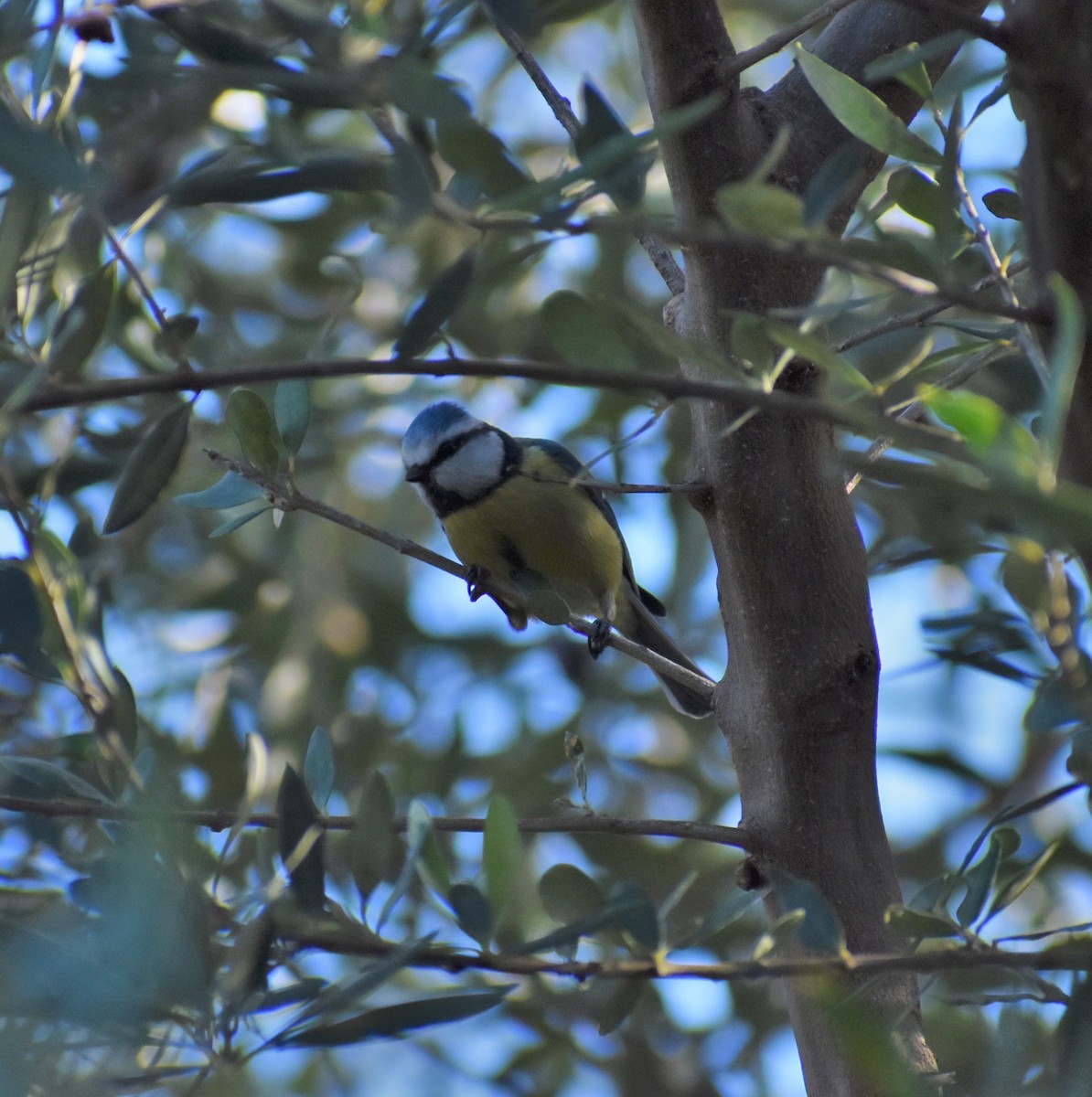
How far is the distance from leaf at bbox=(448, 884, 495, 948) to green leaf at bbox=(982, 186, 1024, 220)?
0.74 meters

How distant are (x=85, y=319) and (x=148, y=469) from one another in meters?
0.16

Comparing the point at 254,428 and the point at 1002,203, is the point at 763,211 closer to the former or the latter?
the point at 1002,203

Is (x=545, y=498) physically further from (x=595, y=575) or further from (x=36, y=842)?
(x=36, y=842)

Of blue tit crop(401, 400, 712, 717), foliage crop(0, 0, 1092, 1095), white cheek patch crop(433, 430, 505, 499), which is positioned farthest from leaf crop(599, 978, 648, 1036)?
white cheek patch crop(433, 430, 505, 499)

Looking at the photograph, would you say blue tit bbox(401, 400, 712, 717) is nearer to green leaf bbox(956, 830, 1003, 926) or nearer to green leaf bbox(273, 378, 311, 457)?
green leaf bbox(273, 378, 311, 457)

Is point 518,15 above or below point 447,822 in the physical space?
above

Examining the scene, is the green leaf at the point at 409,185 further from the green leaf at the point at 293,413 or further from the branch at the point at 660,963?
the green leaf at the point at 293,413

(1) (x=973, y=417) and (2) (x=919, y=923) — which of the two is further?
(2) (x=919, y=923)

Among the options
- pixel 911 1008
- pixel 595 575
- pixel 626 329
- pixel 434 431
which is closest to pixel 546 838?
pixel 595 575

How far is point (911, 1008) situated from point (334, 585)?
221 cm

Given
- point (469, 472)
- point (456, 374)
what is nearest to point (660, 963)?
point (456, 374)

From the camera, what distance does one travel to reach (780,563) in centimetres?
128

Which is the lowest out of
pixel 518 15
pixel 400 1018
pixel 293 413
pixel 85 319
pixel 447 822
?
pixel 400 1018

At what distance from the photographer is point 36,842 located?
4.27 feet
